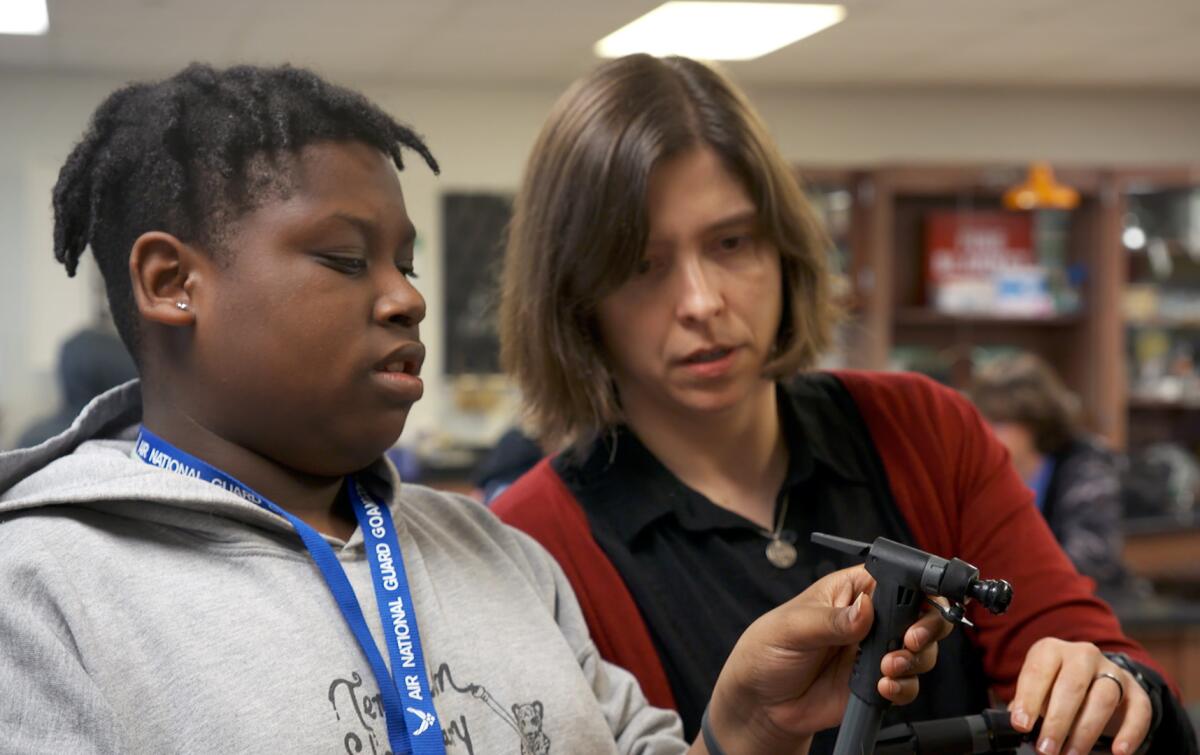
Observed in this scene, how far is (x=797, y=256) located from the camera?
4.42 feet

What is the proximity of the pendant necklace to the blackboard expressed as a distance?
525 cm

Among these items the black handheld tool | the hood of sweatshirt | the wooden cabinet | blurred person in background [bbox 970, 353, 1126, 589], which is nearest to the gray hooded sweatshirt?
the hood of sweatshirt

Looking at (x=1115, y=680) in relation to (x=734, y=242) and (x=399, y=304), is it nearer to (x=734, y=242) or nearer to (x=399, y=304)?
(x=734, y=242)

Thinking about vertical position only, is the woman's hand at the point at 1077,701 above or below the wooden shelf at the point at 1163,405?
above

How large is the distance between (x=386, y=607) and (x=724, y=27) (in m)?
4.73

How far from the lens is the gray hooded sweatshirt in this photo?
82 cm

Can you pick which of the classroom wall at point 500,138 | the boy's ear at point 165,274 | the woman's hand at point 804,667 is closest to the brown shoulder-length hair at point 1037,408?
the classroom wall at point 500,138

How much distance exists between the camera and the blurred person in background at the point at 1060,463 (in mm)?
3850

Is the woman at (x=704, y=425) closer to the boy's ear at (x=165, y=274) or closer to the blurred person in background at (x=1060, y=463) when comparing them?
the boy's ear at (x=165, y=274)

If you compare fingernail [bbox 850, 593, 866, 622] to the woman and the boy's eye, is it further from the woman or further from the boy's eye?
the boy's eye

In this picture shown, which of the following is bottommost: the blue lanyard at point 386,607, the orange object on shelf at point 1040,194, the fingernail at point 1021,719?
the orange object on shelf at point 1040,194

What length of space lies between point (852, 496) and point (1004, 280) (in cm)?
567

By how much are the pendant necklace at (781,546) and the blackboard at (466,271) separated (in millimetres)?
5254

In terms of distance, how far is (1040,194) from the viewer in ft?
18.6
